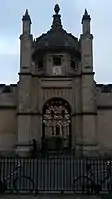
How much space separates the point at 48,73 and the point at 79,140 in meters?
6.07

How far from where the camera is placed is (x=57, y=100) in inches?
1345

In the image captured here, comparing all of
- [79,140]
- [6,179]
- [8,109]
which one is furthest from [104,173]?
[8,109]

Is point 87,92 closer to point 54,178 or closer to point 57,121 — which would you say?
point 57,121

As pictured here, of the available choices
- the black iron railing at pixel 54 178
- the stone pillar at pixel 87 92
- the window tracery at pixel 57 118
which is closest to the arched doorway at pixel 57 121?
the window tracery at pixel 57 118

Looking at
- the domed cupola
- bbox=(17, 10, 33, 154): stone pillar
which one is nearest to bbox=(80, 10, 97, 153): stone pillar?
the domed cupola

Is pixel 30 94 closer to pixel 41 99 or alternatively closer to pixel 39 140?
pixel 41 99

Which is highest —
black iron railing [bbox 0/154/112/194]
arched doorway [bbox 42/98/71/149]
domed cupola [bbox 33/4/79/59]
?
domed cupola [bbox 33/4/79/59]

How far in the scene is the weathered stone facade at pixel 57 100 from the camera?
107 ft

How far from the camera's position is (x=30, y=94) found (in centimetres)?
3350

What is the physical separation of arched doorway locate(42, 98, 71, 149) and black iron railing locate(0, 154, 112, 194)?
14.9 m

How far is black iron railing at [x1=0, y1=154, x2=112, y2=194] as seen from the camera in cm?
1478

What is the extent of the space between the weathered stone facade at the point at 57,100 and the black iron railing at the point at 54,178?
14234 millimetres

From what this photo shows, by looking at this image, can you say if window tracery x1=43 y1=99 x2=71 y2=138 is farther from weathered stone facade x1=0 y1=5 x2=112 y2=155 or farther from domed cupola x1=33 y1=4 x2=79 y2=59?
domed cupola x1=33 y1=4 x2=79 y2=59

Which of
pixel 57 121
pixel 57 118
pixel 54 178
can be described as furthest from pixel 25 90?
pixel 54 178
